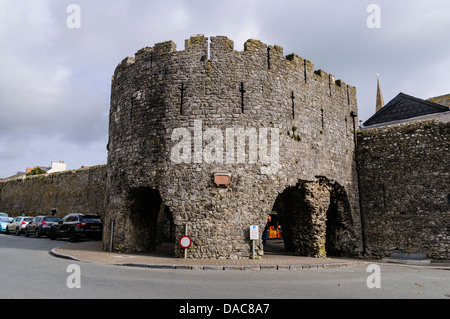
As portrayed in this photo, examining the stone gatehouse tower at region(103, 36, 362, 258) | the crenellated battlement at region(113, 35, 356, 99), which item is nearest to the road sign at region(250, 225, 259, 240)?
the stone gatehouse tower at region(103, 36, 362, 258)

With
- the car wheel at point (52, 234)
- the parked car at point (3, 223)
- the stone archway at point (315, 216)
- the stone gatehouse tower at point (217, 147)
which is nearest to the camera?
the stone gatehouse tower at point (217, 147)

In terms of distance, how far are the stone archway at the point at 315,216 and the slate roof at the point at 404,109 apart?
550 inches

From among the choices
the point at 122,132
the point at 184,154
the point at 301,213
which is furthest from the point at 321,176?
the point at 122,132

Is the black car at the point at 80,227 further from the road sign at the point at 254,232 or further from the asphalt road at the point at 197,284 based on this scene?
the road sign at the point at 254,232

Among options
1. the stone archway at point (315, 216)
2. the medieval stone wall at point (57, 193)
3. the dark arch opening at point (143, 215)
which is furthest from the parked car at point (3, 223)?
the stone archway at point (315, 216)

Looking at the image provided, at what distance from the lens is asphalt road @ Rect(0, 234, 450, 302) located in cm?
573

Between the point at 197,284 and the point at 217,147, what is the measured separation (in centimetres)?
612

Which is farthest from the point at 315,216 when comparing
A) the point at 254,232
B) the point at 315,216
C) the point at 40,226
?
the point at 40,226

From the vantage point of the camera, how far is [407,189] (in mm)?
14805

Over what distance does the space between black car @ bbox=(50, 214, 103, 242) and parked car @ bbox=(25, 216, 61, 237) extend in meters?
2.96

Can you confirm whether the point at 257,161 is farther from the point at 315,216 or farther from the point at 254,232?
the point at 315,216

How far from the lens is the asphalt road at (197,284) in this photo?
5734 millimetres

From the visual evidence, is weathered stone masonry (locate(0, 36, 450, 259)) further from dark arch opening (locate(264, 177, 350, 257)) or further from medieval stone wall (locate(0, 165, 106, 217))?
medieval stone wall (locate(0, 165, 106, 217))

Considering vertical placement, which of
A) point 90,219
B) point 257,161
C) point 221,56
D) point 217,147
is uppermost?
point 221,56
